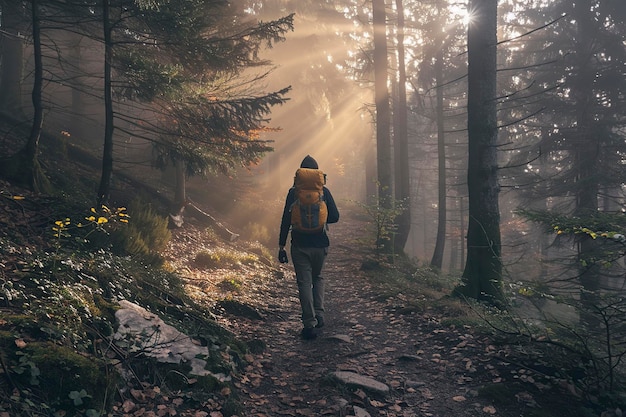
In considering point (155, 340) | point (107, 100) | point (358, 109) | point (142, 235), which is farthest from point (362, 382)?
point (358, 109)

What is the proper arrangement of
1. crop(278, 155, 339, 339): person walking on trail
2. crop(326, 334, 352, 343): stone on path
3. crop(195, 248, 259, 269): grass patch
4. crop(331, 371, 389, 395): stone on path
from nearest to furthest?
crop(331, 371, 389, 395): stone on path
crop(326, 334, 352, 343): stone on path
crop(278, 155, 339, 339): person walking on trail
crop(195, 248, 259, 269): grass patch

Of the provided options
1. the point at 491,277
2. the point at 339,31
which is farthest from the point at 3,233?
the point at 339,31

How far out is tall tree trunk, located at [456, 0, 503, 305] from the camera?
7.83 metres

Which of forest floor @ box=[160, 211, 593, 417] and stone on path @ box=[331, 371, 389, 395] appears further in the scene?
stone on path @ box=[331, 371, 389, 395]

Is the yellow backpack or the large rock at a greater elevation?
the yellow backpack

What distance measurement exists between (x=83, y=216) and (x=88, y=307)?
354 centimetres

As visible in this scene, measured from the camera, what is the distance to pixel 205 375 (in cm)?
429

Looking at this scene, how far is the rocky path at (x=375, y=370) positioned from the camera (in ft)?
14.1

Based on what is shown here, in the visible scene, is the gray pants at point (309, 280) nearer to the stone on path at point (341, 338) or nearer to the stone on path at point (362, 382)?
the stone on path at point (341, 338)

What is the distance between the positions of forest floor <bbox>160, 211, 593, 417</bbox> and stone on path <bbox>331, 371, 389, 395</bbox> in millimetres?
12

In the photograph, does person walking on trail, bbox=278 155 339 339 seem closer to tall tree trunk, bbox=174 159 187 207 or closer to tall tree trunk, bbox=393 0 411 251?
tall tree trunk, bbox=174 159 187 207

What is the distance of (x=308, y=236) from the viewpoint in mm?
6641

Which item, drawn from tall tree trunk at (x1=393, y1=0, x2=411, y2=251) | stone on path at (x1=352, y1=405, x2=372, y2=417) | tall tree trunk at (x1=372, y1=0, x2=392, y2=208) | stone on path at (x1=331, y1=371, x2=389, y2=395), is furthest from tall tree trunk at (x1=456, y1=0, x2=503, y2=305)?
tall tree trunk at (x1=393, y1=0, x2=411, y2=251)

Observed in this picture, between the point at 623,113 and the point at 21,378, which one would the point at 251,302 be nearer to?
the point at 21,378
